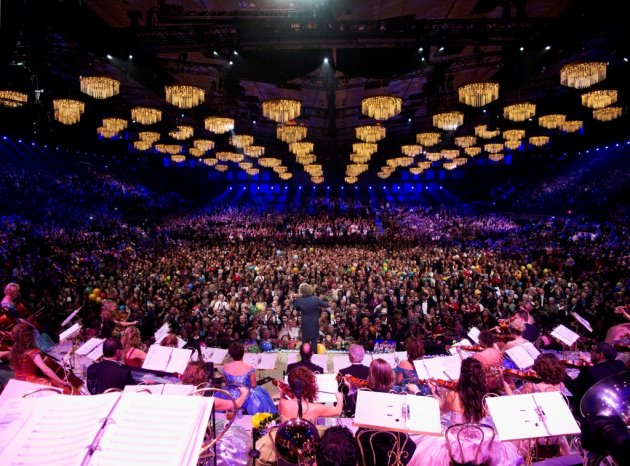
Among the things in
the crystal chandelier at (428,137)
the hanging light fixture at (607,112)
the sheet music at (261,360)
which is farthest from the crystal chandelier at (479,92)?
the sheet music at (261,360)

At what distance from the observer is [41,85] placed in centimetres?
748

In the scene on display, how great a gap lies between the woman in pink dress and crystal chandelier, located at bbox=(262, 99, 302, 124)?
21.2ft

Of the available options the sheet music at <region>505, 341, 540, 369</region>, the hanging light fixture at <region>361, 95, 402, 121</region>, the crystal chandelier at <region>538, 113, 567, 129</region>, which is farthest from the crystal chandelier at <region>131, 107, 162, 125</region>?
the crystal chandelier at <region>538, 113, 567, 129</region>

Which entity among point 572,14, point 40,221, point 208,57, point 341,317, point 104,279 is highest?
point 208,57

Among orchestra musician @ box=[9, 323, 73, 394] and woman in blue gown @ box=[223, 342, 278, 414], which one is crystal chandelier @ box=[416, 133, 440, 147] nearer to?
woman in blue gown @ box=[223, 342, 278, 414]

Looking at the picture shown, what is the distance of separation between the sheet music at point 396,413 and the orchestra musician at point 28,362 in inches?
115

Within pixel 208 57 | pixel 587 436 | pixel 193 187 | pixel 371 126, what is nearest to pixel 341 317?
pixel 371 126

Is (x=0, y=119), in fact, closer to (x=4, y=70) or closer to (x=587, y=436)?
(x=4, y=70)

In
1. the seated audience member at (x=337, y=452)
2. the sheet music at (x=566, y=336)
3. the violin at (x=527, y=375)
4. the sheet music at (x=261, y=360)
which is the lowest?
the sheet music at (x=261, y=360)

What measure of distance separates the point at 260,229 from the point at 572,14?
18163mm

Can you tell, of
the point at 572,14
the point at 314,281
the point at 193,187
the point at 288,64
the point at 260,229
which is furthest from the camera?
the point at 193,187

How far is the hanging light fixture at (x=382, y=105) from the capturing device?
8484 mm

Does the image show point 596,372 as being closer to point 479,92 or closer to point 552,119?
point 479,92

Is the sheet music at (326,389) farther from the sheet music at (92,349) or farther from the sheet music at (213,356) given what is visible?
the sheet music at (92,349)
